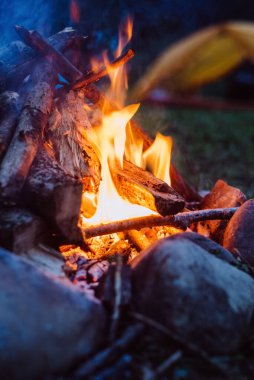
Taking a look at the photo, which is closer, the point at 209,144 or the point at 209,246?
the point at 209,246

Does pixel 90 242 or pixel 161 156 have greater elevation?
pixel 161 156

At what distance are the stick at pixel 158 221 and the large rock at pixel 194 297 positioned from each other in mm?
568

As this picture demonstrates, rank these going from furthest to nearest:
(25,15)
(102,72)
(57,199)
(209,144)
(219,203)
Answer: (209,144) → (25,15) → (219,203) → (102,72) → (57,199)

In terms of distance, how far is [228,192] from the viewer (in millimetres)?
3830

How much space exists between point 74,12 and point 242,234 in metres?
3.75

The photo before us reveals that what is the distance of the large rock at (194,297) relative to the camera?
201 centimetres

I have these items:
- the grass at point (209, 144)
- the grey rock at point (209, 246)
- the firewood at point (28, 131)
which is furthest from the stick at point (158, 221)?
the grass at point (209, 144)

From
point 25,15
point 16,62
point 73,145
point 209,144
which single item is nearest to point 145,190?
point 73,145

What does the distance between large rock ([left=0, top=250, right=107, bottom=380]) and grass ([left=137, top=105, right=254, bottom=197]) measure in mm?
3517

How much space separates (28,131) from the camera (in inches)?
106

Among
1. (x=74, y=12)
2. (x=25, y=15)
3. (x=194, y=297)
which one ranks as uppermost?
(x=74, y=12)

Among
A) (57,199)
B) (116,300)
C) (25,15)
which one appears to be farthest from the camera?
(25,15)

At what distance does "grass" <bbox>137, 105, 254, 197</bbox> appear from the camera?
19.2 ft

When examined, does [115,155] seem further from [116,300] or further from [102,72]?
[116,300]
